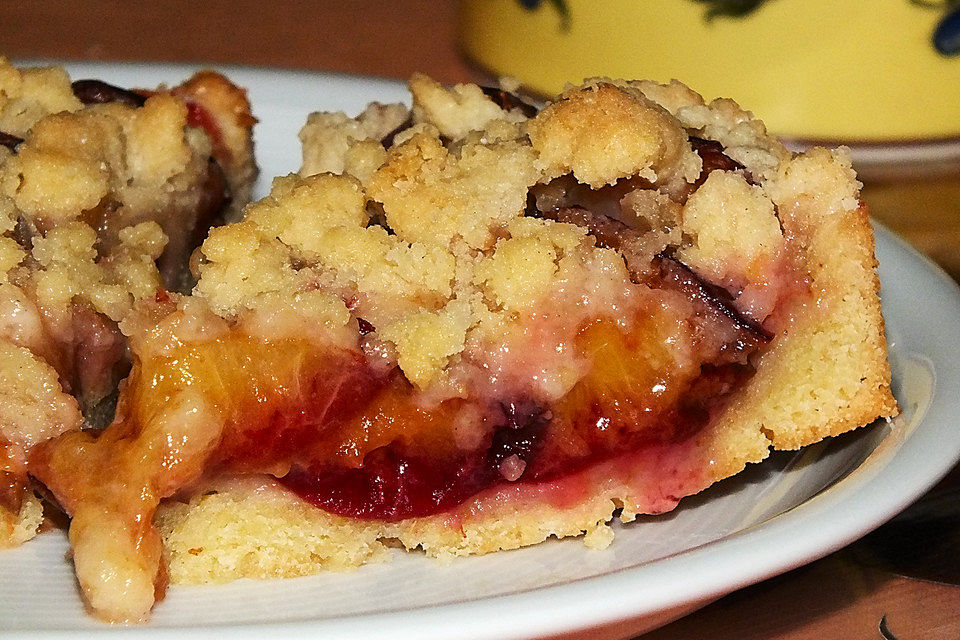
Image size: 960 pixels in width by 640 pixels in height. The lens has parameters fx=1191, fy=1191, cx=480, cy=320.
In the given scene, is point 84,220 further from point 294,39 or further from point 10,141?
point 294,39

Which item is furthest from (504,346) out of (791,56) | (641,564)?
(791,56)

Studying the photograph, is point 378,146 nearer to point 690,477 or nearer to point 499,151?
point 499,151

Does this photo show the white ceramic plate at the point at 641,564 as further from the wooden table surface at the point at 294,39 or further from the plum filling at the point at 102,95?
the wooden table surface at the point at 294,39

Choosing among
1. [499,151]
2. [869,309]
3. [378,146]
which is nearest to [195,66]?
[378,146]

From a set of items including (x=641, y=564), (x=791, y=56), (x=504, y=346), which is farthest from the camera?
(x=791, y=56)

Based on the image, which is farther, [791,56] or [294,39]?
[294,39]

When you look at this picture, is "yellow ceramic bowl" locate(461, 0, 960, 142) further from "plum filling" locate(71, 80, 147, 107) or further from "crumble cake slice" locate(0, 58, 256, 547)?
"plum filling" locate(71, 80, 147, 107)
